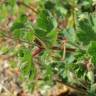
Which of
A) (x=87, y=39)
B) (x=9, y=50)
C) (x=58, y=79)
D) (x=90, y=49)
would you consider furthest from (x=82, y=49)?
(x=9, y=50)

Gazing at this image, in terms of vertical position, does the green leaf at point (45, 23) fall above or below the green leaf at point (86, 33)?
above

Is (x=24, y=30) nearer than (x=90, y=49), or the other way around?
(x=90, y=49)

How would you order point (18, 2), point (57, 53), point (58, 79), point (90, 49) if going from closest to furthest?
point (90, 49) < point (57, 53) < point (58, 79) < point (18, 2)

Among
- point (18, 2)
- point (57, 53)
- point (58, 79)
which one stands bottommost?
point (58, 79)

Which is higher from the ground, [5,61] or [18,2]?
[18,2]

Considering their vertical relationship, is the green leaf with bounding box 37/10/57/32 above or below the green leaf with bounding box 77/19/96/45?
above

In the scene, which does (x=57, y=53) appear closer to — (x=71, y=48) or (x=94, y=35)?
(x=71, y=48)

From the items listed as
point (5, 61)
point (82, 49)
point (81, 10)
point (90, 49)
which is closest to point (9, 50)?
point (5, 61)

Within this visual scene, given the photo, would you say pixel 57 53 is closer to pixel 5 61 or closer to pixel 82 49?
pixel 82 49

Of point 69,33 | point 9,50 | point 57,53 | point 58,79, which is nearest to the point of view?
point 69,33
